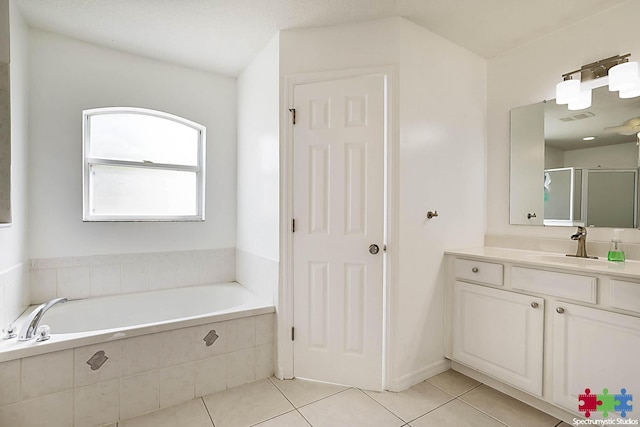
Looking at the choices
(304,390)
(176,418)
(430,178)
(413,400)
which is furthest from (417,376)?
(176,418)

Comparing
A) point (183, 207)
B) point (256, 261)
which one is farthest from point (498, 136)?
point (183, 207)

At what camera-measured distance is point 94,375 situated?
164cm

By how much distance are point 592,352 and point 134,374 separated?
2.45 meters

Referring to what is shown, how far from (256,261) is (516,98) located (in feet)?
7.91

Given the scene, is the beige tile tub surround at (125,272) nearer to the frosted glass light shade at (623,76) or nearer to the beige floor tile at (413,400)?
the beige floor tile at (413,400)

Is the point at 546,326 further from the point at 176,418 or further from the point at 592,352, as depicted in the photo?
the point at 176,418

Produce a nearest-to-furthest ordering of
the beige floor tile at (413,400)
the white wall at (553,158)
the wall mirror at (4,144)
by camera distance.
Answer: the wall mirror at (4,144), the beige floor tile at (413,400), the white wall at (553,158)

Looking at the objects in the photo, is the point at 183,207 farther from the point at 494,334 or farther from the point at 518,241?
the point at 518,241

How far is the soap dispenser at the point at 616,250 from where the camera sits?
1.75m

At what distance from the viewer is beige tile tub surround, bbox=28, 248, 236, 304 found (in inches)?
86.9

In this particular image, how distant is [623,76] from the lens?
1.76 meters

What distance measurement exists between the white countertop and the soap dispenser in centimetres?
4

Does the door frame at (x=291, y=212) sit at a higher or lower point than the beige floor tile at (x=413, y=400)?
higher

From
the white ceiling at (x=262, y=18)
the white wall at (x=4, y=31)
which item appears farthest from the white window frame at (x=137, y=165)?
the white wall at (x=4, y=31)
